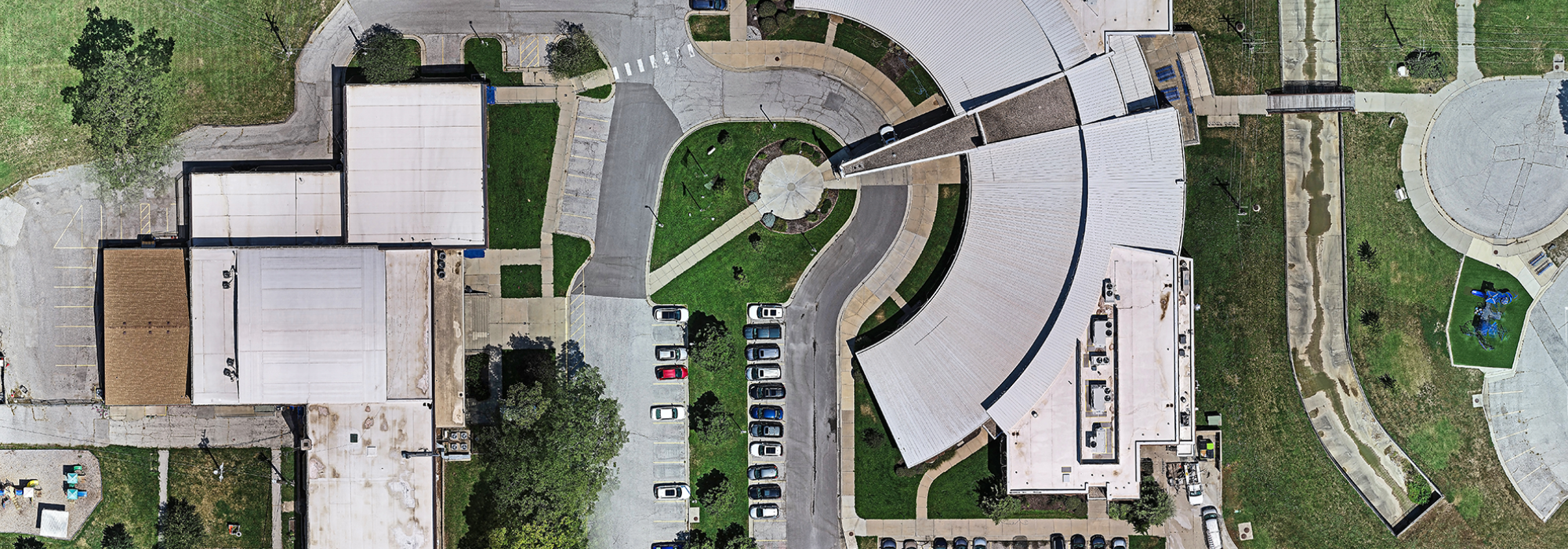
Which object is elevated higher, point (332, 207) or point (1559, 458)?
point (332, 207)

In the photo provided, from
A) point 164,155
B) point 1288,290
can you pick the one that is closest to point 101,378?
point 164,155

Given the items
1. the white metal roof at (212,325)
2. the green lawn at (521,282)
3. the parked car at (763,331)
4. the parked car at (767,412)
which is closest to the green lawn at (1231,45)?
the parked car at (763,331)

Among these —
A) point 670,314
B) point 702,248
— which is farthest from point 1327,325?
point 670,314

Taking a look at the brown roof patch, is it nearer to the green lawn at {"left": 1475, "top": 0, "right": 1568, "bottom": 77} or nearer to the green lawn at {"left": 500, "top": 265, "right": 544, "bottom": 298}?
the green lawn at {"left": 500, "top": 265, "right": 544, "bottom": 298}

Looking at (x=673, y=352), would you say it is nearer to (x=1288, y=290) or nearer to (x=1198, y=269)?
(x=1198, y=269)

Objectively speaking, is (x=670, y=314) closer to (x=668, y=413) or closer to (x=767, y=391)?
(x=668, y=413)

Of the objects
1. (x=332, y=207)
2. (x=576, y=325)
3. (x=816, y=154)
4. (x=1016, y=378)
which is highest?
(x=816, y=154)

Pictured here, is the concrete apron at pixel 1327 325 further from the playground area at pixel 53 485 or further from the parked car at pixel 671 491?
the playground area at pixel 53 485
